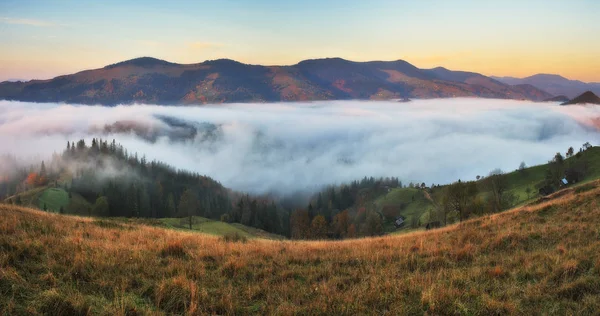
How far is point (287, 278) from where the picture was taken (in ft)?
31.8

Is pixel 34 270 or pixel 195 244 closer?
pixel 34 270

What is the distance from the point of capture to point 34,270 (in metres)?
8.20

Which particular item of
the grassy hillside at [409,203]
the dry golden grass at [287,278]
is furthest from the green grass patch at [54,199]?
the dry golden grass at [287,278]

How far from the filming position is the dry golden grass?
7.14 metres

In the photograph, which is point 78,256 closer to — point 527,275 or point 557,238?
point 527,275

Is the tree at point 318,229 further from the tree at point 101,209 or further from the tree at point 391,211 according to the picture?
the tree at point 101,209

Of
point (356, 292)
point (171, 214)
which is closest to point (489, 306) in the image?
point (356, 292)

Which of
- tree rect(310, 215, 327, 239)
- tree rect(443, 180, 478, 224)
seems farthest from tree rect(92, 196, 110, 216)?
tree rect(443, 180, 478, 224)

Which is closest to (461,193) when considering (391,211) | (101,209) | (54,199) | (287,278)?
(287,278)

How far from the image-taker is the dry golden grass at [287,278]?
7145mm

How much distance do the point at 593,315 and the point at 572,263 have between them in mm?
3156

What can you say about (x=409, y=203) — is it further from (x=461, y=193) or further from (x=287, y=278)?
(x=287, y=278)

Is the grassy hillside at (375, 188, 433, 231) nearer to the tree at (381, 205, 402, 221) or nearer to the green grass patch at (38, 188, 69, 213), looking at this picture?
the tree at (381, 205, 402, 221)

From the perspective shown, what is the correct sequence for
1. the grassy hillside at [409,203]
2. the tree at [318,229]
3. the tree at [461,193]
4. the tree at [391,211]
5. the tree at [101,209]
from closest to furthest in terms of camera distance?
the tree at [461,193]
the tree at [318,229]
the tree at [101,209]
the grassy hillside at [409,203]
the tree at [391,211]
